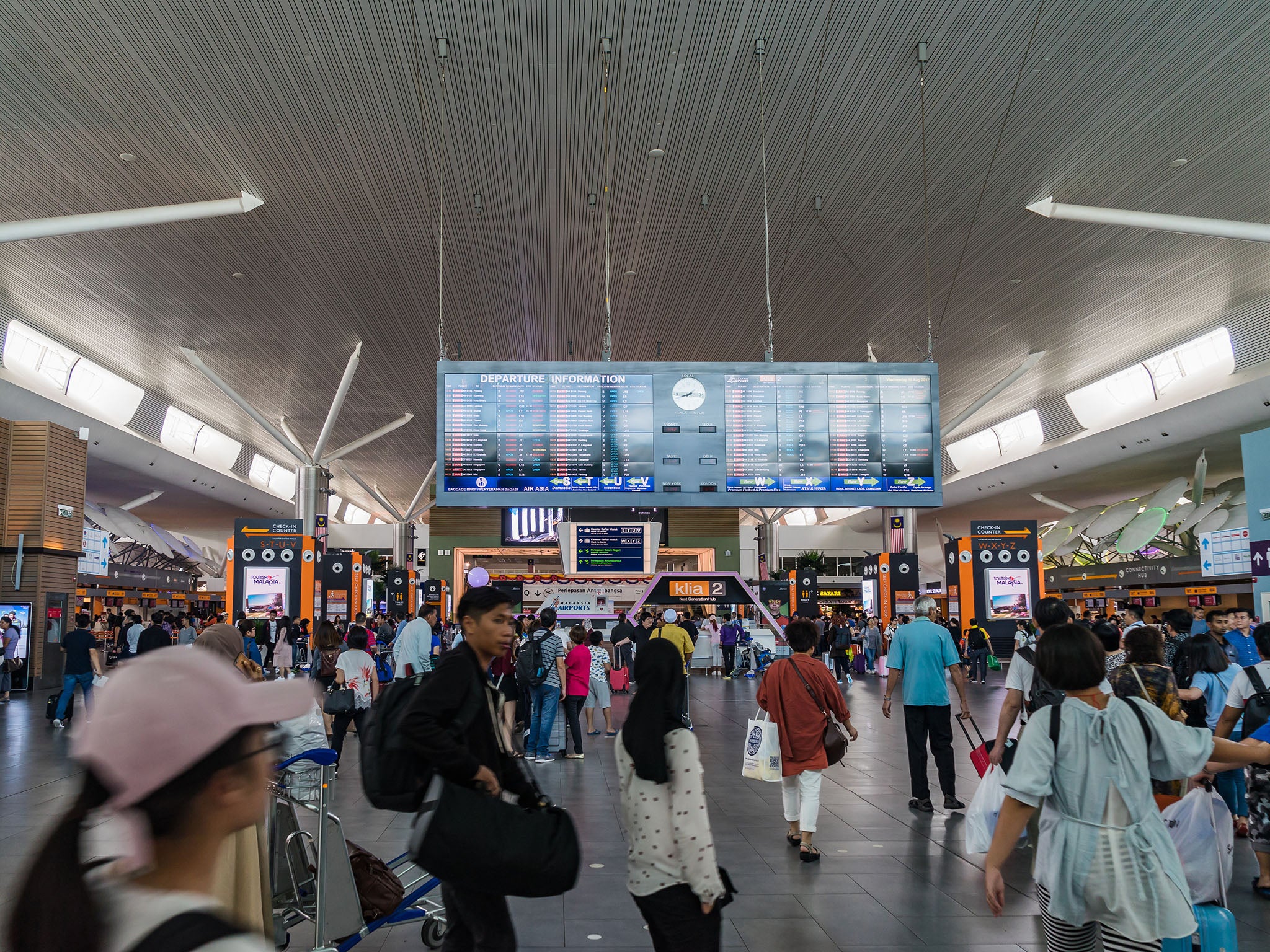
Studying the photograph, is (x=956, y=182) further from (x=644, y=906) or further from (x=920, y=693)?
(x=644, y=906)

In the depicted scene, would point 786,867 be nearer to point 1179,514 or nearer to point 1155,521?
point 1155,521

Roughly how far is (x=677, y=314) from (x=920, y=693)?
15708mm

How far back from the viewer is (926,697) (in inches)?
305

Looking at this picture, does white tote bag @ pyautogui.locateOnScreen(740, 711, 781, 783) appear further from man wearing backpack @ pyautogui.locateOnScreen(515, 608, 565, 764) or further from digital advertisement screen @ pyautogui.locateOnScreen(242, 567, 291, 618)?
digital advertisement screen @ pyautogui.locateOnScreen(242, 567, 291, 618)

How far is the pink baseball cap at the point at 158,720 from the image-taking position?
3.61 ft

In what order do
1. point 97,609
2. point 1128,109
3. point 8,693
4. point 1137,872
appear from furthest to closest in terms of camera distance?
1. point 97,609
2. point 8,693
3. point 1128,109
4. point 1137,872

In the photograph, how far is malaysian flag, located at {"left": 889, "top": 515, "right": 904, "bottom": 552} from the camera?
100 feet

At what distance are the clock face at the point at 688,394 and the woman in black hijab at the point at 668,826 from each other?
732 cm

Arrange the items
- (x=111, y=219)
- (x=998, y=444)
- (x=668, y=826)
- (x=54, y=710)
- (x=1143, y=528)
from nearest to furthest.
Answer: (x=668, y=826)
(x=111, y=219)
(x=54, y=710)
(x=1143, y=528)
(x=998, y=444)

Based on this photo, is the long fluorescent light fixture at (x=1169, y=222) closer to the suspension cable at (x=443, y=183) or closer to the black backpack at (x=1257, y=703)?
the suspension cable at (x=443, y=183)

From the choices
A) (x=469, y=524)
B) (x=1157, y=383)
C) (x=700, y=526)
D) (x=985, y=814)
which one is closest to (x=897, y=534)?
(x=1157, y=383)

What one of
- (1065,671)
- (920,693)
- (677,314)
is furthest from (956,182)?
(1065,671)

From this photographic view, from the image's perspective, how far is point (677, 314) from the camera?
22422 mm

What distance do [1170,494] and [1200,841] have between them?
115 ft
